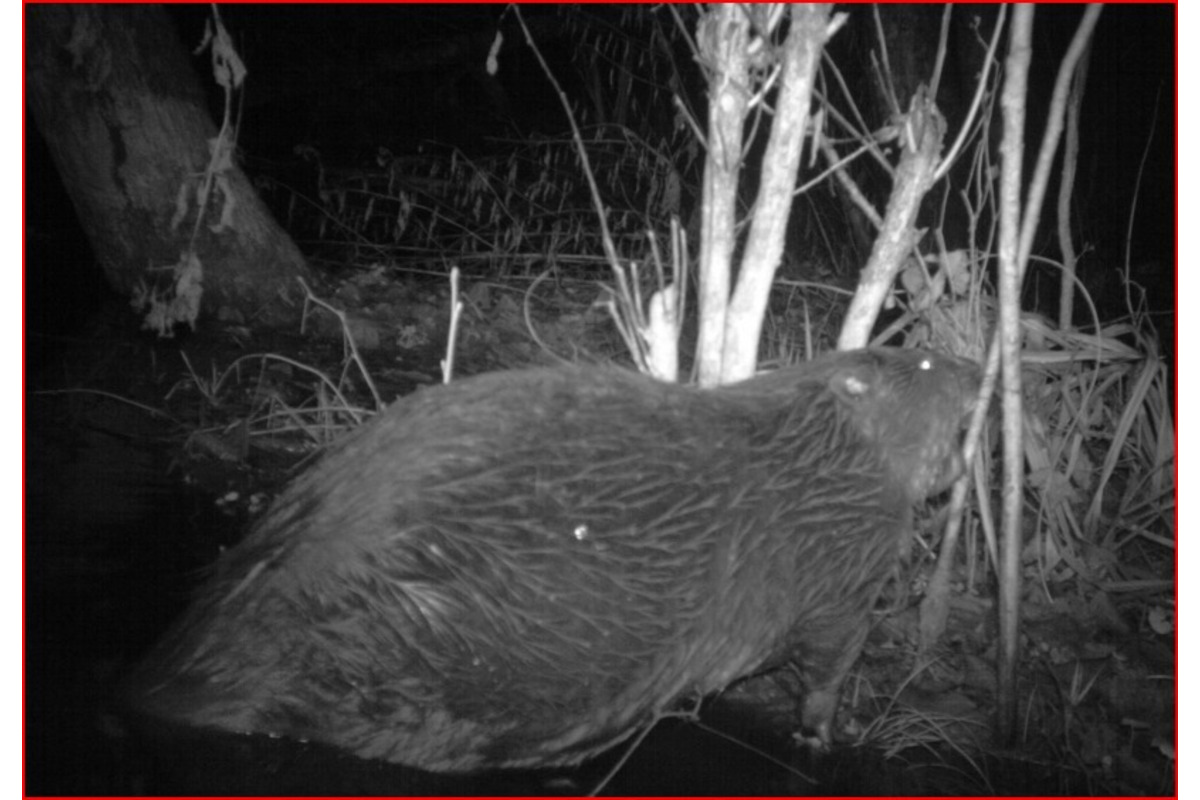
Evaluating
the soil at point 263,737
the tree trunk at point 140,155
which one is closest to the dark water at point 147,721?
the soil at point 263,737

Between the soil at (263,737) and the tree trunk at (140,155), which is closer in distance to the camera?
the soil at (263,737)

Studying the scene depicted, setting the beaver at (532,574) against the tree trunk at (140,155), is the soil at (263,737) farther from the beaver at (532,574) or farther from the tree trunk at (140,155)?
the tree trunk at (140,155)

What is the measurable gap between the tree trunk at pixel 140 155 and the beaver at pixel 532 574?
232 centimetres

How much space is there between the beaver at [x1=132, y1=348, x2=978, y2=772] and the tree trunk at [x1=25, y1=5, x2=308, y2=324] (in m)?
2.32

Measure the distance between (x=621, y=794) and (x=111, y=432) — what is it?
2121 millimetres

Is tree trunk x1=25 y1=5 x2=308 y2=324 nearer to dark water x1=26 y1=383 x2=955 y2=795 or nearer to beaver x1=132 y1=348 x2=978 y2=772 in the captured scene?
dark water x1=26 y1=383 x2=955 y2=795

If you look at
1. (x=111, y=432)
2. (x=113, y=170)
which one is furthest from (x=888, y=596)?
(x=113, y=170)

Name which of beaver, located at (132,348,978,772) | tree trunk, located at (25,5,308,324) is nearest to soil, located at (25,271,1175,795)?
beaver, located at (132,348,978,772)

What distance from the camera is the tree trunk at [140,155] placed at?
4164mm

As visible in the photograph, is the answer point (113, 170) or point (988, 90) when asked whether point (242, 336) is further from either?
point (988, 90)

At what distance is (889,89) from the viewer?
9.48 ft

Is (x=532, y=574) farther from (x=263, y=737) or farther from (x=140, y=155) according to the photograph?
(x=140, y=155)

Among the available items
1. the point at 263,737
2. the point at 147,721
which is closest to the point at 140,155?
the point at 147,721

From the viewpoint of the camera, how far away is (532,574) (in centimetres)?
220
